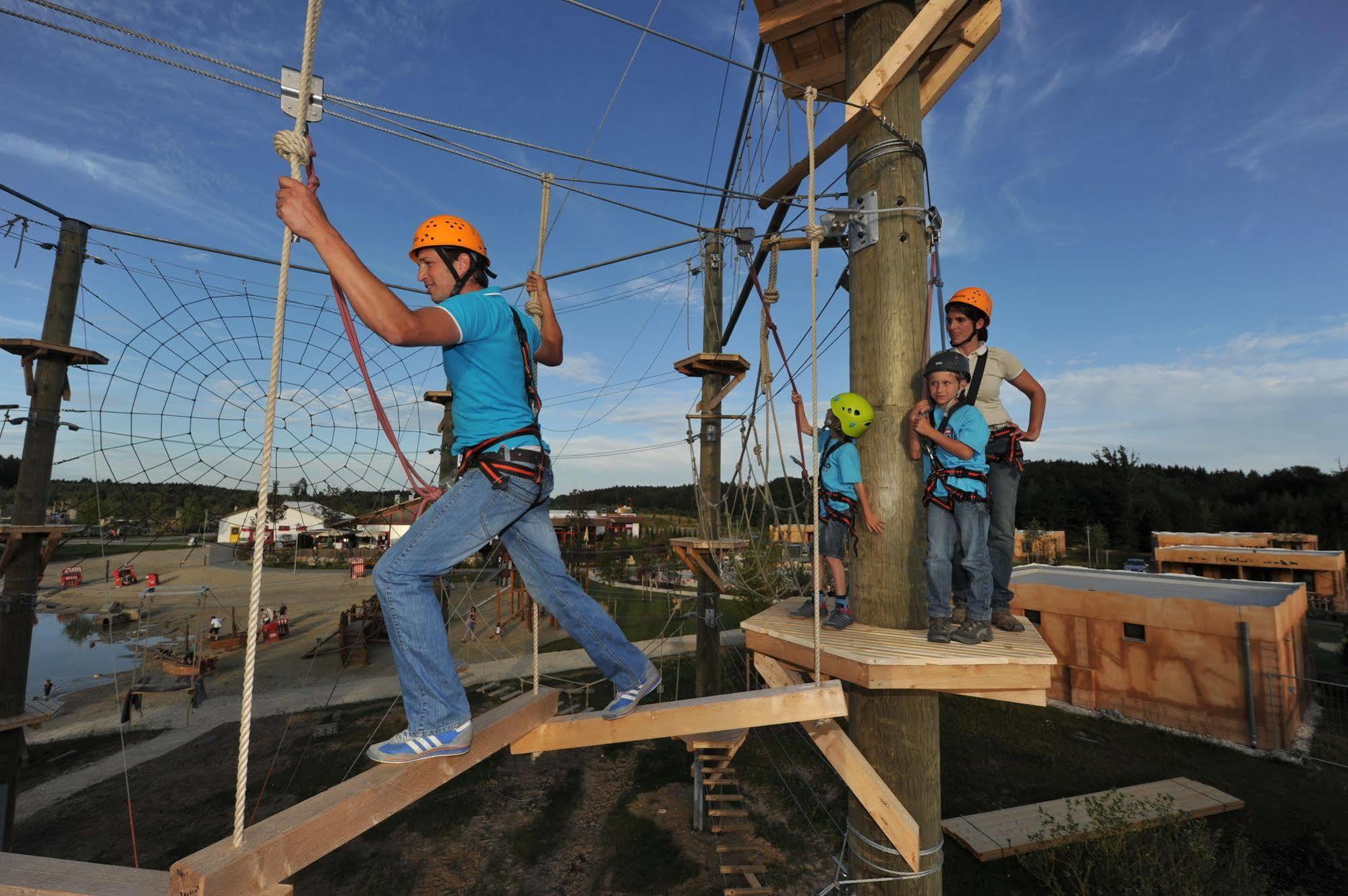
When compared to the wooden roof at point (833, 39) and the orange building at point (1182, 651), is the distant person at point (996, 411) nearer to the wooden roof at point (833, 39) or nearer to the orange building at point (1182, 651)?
the wooden roof at point (833, 39)

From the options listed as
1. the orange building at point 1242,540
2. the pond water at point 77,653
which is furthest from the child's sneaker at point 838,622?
the orange building at point 1242,540

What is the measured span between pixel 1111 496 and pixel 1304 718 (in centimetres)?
4320

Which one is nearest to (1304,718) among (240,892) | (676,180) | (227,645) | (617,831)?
(617,831)

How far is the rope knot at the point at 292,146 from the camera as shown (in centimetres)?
187

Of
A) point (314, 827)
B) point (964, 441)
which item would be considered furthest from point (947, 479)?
point (314, 827)

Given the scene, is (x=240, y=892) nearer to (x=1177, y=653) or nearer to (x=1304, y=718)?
(x=1177, y=653)

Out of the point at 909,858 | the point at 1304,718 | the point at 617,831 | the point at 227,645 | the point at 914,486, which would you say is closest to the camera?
the point at 909,858

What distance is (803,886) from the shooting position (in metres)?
8.08

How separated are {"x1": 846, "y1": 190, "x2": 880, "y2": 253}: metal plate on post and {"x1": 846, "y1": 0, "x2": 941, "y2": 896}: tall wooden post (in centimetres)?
2

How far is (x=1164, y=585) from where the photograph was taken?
15.3 meters

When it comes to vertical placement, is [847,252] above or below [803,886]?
above

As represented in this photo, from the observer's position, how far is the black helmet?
322cm

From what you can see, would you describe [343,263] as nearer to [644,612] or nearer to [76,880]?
[76,880]

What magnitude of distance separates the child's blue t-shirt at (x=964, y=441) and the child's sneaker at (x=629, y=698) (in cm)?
183
